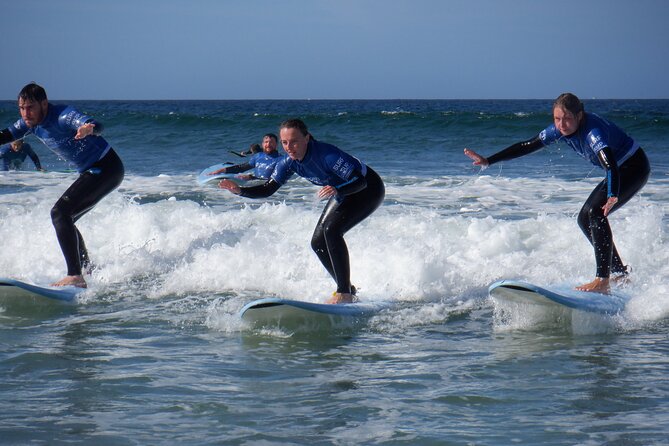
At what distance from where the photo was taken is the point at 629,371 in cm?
550

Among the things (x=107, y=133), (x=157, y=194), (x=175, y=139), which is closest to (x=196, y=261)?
(x=157, y=194)

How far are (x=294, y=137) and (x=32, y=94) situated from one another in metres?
2.53

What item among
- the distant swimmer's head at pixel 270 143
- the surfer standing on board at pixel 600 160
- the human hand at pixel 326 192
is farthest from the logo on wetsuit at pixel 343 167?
the distant swimmer's head at pixel 270 143

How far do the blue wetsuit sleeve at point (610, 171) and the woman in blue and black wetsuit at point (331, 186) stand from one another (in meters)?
1.77

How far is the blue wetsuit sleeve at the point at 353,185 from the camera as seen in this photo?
268 inches

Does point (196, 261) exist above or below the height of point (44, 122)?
below

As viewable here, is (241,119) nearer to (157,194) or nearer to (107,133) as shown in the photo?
(107,133)

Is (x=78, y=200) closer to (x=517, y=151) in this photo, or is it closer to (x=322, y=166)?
(x=322, y=166)

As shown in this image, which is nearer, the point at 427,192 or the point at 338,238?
the point at 338,238

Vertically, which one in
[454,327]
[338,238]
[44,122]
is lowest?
[454,327]

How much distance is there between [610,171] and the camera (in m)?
6.57

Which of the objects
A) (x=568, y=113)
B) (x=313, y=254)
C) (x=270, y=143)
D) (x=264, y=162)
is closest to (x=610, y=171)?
(x=568, y=113)

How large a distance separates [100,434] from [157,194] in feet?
37.3

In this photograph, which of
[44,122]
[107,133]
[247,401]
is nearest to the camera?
[247,401]
